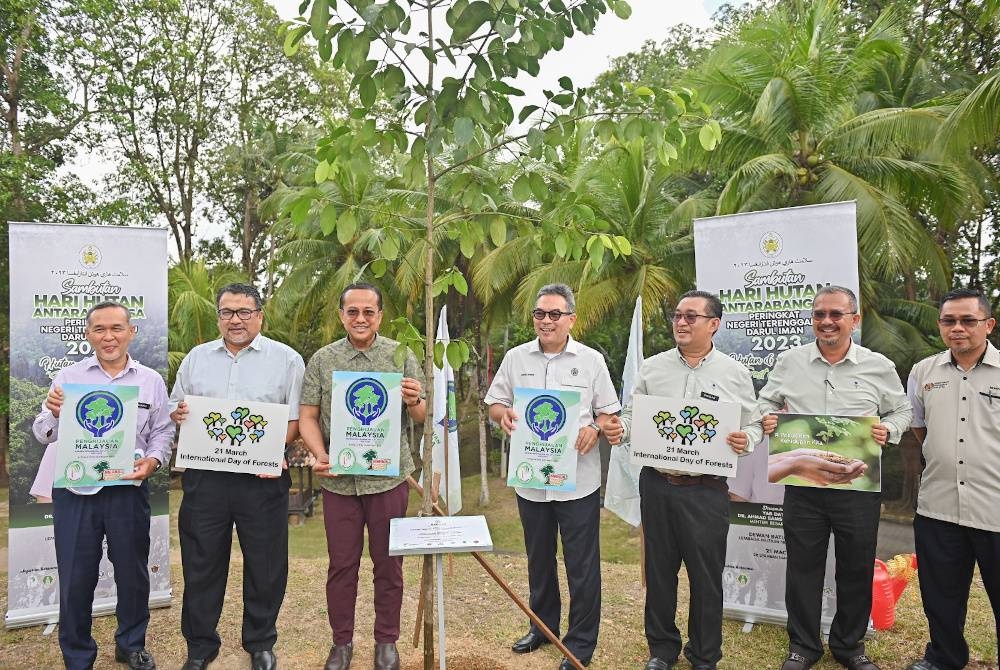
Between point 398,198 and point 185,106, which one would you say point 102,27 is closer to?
point 185,106

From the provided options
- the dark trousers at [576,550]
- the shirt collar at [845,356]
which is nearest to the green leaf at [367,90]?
the dark trousers at [576,550]

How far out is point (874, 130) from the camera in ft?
35.3

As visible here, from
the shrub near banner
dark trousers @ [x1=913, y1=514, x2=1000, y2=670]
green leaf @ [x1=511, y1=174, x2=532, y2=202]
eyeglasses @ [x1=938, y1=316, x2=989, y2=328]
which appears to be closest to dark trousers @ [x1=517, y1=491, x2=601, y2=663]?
dark trousers @ [x1=913, y1=514, x2=1000, y2=670]

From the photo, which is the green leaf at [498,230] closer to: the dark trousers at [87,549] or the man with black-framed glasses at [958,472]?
the man with black-framed glasses at [958,472]

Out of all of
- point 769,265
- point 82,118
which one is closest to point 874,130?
point 769,265

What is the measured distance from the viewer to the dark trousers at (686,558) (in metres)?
Result: 3.99

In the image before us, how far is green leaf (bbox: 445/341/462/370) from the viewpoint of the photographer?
3.14 metres

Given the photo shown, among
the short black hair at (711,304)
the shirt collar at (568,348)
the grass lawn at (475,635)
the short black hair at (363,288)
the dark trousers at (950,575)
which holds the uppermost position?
the short black hair at (363,288)

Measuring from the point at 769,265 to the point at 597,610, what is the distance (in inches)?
107

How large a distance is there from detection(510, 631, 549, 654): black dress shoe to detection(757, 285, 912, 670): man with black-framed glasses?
1.50m

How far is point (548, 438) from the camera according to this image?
3.90 metres

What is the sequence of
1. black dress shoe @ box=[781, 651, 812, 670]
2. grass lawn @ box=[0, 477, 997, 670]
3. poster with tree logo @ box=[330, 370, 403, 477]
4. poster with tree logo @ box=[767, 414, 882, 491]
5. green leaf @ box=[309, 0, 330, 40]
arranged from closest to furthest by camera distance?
green leaf @ box=[309, 0, 330, 40], poster with tree logo @ box=[330, 370, 403, 477], poster with tree logo @ box=[767, 414, 882, 491], black dress shoe @ box=[781, 651, 812, 670], grass lawn @ box=[0, 477, 997, 670]

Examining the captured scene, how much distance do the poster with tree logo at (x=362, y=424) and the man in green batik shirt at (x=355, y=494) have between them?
240 millimetres

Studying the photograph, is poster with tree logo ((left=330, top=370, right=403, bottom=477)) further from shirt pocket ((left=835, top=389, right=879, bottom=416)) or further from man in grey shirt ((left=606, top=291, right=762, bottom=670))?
shirt pocket ((left=835, top=389, right=879, bottom=416))
